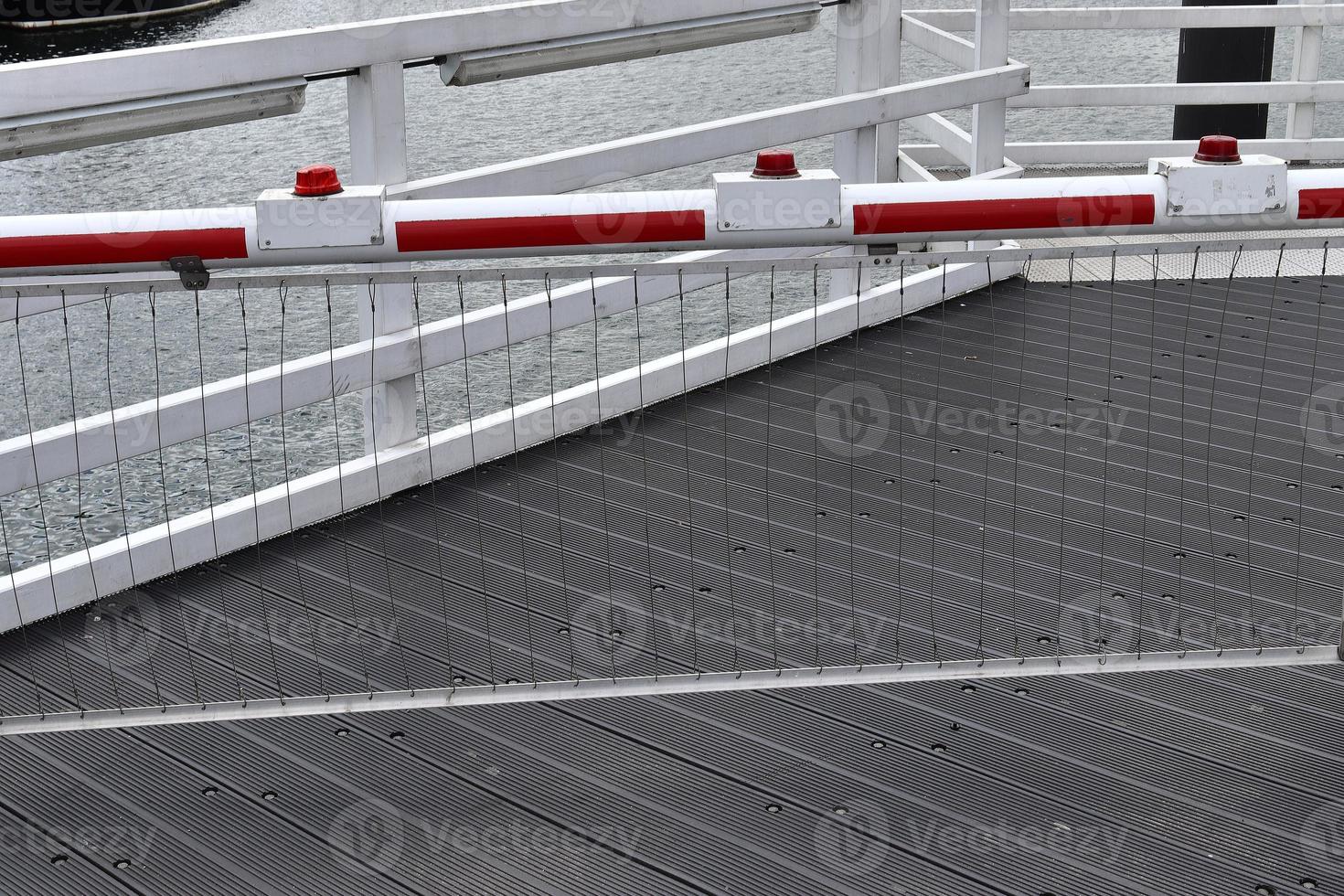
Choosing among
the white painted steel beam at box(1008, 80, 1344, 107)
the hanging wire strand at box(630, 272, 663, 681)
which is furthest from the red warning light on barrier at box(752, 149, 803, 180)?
the white painted steel beam at box(1008, 80, 1344, 107)

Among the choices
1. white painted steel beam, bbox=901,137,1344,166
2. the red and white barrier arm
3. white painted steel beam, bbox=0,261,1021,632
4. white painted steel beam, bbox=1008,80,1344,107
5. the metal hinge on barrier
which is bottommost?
white painted steel beam, bbox=0,261,1021,632

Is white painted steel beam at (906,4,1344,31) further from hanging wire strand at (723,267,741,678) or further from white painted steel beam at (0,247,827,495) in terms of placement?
white painted steel beam at (0,247,827,495)

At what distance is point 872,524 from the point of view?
3.46 metres

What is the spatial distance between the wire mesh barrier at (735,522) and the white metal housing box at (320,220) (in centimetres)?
18

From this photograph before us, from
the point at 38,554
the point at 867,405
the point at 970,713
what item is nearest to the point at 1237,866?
the point at 970,713

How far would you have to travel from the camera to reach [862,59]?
15.1 ft

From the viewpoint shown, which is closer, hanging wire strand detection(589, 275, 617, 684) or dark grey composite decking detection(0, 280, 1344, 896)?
dark grey composite decking detection(0, 280, 1344, 896)

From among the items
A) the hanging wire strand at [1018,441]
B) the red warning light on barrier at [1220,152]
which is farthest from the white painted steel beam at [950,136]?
the red warning light on barrier at [1220,152]

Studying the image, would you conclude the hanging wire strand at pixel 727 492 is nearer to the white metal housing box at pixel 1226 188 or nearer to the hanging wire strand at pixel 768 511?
the hanging wire strand at pixel 768 511

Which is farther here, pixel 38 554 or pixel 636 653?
pixel 38 554

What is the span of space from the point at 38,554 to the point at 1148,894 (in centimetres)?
365

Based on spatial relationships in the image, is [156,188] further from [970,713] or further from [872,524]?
[970,713]

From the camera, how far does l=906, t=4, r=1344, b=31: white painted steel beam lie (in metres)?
7.07

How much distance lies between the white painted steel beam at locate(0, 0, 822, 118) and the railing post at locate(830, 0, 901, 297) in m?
0.70
